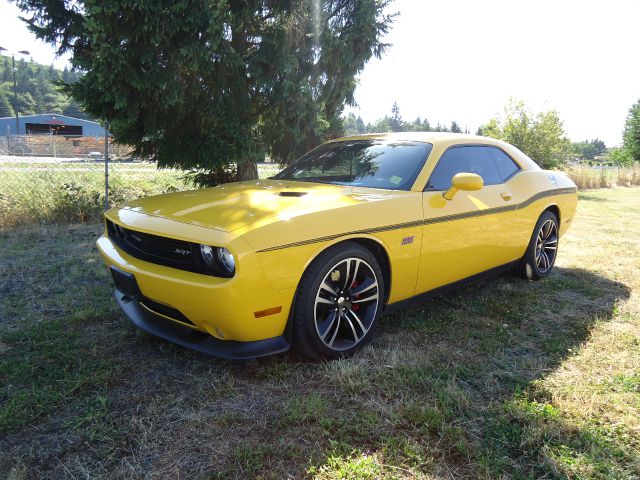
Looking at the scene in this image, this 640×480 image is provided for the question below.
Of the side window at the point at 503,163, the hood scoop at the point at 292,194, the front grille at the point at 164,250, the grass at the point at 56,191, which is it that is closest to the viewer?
the front grille at the point at 164,250

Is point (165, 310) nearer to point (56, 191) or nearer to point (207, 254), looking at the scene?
point (207, 254)

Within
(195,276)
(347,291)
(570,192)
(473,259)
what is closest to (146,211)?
(195,276)

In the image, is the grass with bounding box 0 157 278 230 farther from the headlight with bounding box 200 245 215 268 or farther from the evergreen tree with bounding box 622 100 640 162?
the evergreen tree with bounding box 622 100 640 162

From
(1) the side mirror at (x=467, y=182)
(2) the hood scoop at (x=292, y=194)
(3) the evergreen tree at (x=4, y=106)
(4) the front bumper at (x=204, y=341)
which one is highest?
(3) the evergreen tree at (x=4, y=106)

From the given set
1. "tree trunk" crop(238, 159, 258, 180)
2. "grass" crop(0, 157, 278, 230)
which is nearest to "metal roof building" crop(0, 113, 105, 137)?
"grass" crop(0, 157, 278, 230)

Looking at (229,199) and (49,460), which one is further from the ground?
(229,199)

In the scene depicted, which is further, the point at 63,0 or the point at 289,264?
the point at 63,0

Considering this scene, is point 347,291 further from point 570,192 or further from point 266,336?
point 570,192

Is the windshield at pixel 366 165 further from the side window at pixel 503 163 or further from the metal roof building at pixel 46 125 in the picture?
the metal roof building at pixel 46 125

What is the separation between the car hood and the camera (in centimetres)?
248

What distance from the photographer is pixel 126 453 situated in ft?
6.36

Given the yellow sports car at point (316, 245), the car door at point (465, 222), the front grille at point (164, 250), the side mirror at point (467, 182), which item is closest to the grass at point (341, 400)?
the yellow sports car at point (316, 245)

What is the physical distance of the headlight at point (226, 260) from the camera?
7.41 feet

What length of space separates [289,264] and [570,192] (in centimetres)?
380
